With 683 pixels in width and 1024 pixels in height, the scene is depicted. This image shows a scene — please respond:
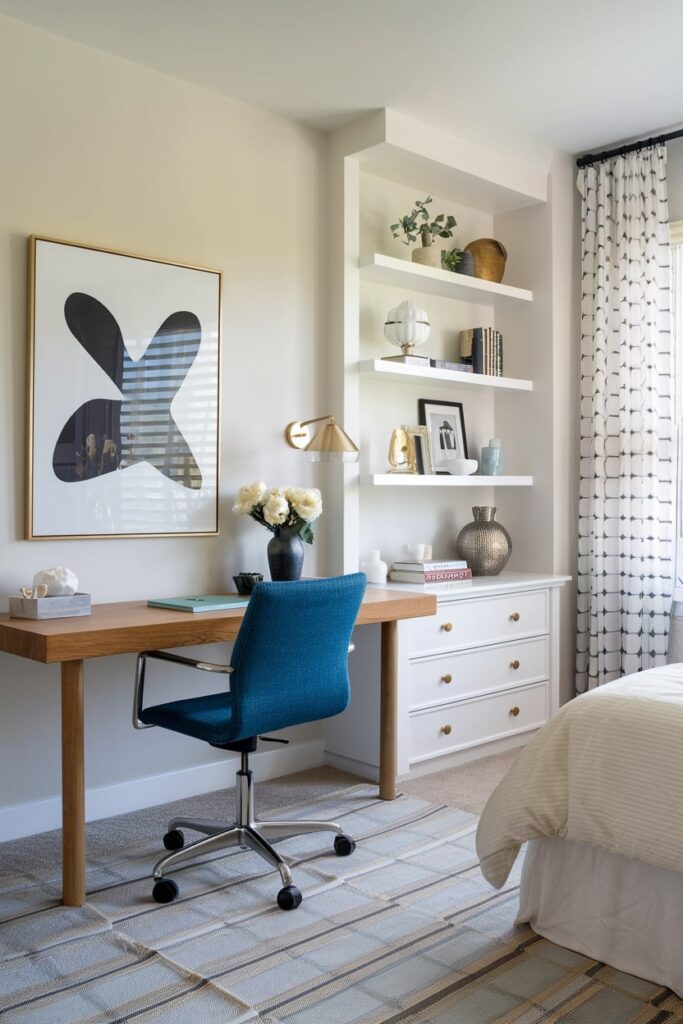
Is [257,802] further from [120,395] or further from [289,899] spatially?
[120,395]

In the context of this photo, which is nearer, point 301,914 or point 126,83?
point 301,914

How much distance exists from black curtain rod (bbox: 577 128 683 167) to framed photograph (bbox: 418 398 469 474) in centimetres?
130

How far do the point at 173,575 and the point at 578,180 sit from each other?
107 inches

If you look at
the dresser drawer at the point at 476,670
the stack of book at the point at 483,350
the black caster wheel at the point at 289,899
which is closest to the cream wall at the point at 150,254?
the dresser drawer at the point at 476,670

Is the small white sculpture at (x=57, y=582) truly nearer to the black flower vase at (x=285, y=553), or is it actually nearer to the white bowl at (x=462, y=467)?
the black flower vase at (x=285, y=553)

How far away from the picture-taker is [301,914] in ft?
8.05

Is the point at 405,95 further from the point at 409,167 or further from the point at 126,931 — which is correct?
the point at 126,931

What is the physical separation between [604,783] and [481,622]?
177cm

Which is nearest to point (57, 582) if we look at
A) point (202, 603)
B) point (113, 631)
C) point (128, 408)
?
point (113, 631)

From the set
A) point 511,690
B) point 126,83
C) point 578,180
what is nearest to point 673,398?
point 578,180

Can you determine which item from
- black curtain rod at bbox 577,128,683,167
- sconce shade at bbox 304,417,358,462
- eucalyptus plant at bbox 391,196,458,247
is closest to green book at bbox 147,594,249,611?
sconce shade at bbox 304,417,358,462

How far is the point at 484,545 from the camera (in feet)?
13.8

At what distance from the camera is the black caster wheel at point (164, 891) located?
251cm

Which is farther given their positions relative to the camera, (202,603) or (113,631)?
(202,603)
